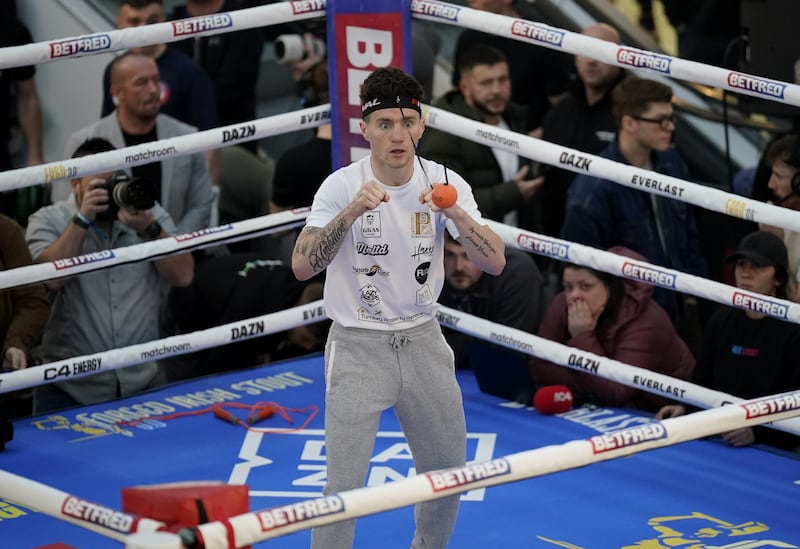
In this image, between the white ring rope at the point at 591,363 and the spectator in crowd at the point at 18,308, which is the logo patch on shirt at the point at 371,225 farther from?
the spectator in crowd at the point at 18,308

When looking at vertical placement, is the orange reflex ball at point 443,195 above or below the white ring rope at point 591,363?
above

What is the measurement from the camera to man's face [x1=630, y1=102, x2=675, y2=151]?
6.12 m

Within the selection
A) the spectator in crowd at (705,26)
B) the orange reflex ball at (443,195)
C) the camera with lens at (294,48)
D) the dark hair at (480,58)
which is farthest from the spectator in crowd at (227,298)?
the spectator in crowd at (705,26)

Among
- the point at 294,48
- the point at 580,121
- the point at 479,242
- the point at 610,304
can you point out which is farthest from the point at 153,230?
the point at 580,121

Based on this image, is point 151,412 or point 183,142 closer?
point 183,142

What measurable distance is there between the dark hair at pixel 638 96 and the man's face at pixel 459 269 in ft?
3.18

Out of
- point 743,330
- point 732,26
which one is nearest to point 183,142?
point 743,330

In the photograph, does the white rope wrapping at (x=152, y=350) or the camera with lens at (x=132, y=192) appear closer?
the white rope wrapping at (x=152, y=350)

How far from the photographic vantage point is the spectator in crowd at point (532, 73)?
24.5 feet

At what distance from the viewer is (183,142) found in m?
5.29

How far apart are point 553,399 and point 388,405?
1.84 m

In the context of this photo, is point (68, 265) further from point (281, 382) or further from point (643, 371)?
point (643, 371)

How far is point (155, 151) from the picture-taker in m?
5.24

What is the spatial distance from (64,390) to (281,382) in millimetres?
904
